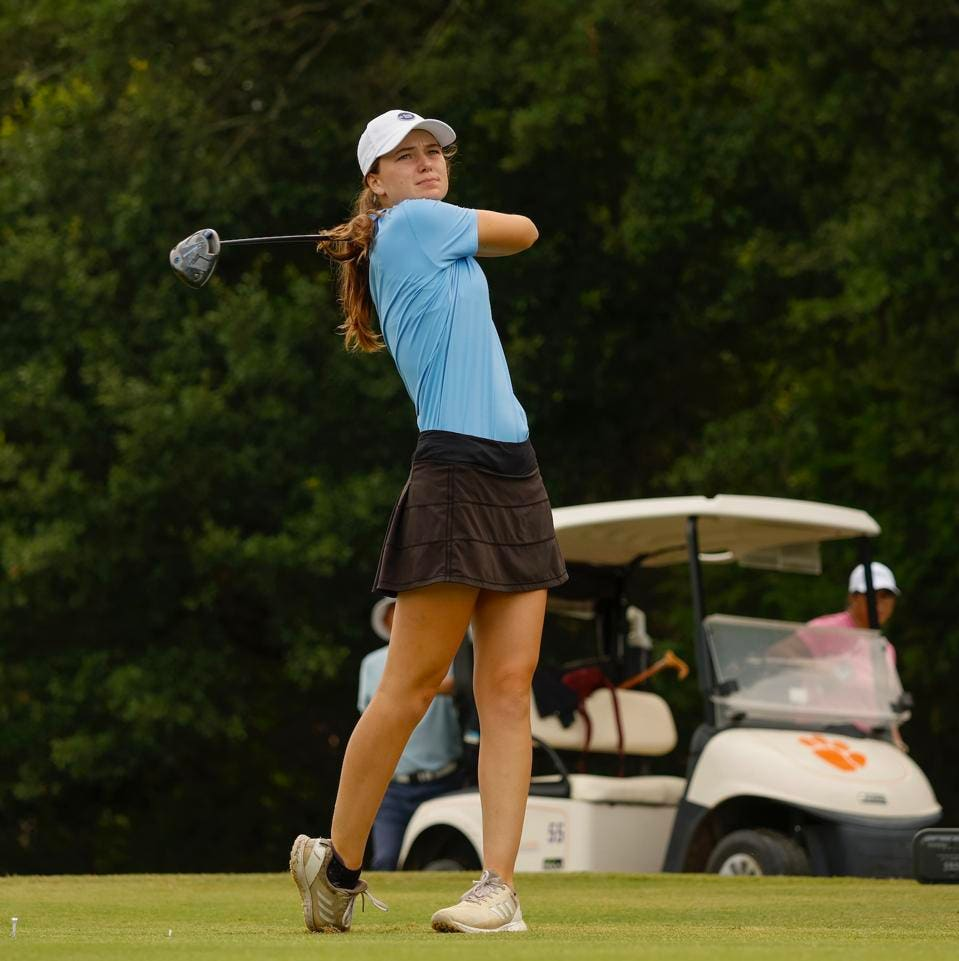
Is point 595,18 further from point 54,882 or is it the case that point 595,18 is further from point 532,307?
point 54,882

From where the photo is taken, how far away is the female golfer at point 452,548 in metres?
4.64

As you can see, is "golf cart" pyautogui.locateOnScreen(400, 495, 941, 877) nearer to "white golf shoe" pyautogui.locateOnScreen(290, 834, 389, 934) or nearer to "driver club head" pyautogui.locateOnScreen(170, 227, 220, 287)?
"white golf shoe" pyautogui.locateOnScreen(290, 834, 389, 934)

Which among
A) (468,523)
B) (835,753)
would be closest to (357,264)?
(468,523)

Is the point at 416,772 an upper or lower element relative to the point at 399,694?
lower

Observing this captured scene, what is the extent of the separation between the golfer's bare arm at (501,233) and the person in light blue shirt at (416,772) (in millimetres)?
5973

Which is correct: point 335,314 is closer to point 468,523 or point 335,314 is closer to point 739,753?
point 739,753

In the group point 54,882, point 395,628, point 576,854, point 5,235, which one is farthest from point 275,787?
point 395,628

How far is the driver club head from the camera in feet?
16.4

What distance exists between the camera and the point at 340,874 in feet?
15.3

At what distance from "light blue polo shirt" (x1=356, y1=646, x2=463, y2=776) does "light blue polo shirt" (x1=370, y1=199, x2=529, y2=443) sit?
5.91 metres

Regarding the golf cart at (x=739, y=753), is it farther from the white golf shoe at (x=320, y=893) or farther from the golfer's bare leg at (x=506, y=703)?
the white golf shoe at (x=320, y=893)

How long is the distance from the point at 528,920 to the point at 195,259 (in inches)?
71.4

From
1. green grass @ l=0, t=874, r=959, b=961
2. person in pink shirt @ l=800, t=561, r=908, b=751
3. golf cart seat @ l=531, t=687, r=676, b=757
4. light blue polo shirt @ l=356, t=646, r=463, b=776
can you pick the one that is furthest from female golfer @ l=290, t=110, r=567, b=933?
light blue polo shirt @ l=356, t=646, r=463, b=776

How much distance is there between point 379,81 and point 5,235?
3603mm
